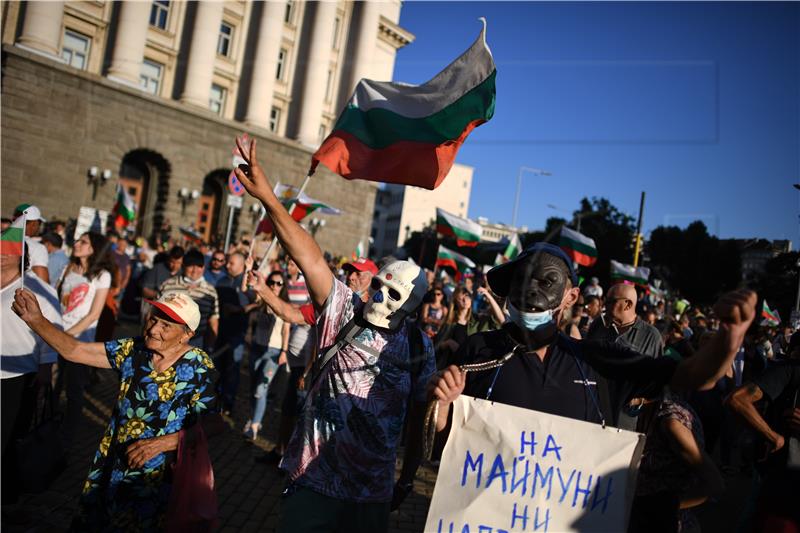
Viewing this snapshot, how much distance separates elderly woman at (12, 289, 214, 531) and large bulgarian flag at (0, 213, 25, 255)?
88 cm

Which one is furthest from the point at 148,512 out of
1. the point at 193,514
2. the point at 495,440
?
the point at 495,440

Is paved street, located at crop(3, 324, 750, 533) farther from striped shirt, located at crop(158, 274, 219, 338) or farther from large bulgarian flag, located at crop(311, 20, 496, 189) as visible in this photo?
large bulgarian flag, located at crop(311, 20, 496, 189)

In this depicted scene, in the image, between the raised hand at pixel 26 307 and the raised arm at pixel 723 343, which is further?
the raised hand at pixel 26 307

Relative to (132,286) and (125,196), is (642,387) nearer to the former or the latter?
(132,286)

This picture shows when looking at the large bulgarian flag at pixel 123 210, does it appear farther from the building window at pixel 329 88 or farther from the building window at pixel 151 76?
the building window at pixel 329 88

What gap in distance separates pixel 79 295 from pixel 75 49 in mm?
25242

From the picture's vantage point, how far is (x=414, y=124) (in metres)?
4.33

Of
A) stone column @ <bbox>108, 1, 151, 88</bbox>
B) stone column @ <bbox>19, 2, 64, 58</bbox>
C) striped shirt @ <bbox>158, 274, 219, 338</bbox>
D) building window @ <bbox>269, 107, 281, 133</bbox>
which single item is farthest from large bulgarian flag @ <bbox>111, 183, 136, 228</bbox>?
building window @ <bbox>269, 107, 281, 133</bbox>

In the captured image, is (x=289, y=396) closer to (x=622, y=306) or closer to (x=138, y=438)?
(x=138, y=438)

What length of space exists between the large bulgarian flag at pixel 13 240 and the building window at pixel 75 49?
26249 millimetres

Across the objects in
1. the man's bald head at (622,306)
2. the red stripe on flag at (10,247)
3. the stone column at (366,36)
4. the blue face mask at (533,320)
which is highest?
the stone column at (366,36)

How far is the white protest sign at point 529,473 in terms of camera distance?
2.10 m

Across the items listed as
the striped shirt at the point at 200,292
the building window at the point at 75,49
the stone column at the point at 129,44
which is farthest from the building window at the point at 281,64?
the striped shirt at the point at 200,292

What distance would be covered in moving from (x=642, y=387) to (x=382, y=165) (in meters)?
2.61
